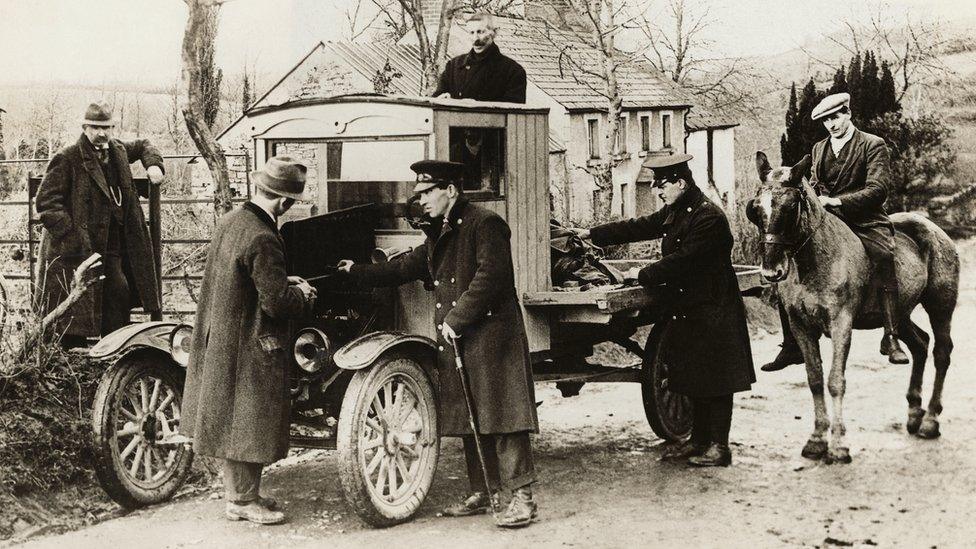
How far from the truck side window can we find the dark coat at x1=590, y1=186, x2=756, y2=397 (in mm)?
1246

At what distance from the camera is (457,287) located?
19.6 ft

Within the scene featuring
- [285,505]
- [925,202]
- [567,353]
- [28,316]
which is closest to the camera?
[285,505]

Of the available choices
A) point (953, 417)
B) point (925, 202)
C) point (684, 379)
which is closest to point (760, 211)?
point (684, 379)

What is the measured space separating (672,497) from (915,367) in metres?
3.12

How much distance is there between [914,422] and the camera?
827cm

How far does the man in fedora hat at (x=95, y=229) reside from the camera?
747 centimetres

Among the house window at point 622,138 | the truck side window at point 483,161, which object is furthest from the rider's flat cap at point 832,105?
the house window at point 622,138

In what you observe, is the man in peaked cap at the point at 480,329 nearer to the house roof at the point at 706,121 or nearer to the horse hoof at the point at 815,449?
the horse hoof at the point at 815,449

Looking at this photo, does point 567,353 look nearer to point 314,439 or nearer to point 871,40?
point 314,439

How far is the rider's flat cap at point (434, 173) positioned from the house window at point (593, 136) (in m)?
26.7

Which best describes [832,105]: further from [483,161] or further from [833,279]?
[483,161]

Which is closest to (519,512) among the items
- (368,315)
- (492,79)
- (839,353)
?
(368,315)

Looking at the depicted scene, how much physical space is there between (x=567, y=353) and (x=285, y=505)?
2.35 m

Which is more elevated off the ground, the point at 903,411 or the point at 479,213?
the point at 479,213
